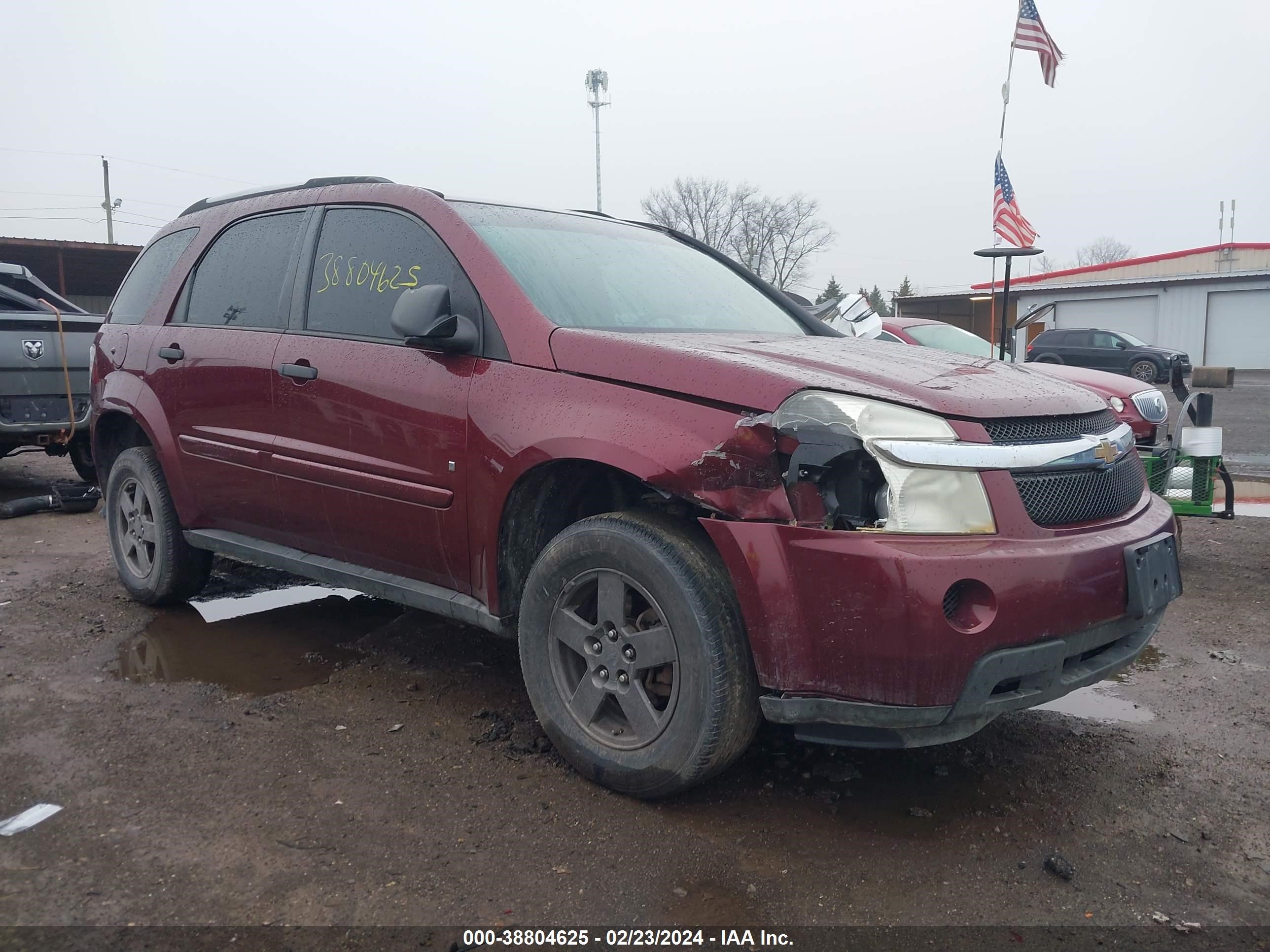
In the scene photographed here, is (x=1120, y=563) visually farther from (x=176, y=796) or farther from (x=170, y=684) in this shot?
(x=170, y=684)

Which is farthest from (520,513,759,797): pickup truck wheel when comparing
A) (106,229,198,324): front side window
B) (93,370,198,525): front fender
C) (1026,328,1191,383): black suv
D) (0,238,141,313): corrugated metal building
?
(1026,328,1191,383): black suv

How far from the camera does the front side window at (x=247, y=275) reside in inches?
155

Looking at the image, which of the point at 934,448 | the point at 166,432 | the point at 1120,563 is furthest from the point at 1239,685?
the point at 166,432

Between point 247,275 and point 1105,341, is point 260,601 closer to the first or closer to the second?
point 247,275

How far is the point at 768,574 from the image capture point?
2486 mm

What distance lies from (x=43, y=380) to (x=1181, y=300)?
38.9m

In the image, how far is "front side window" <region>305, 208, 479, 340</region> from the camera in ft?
11.1

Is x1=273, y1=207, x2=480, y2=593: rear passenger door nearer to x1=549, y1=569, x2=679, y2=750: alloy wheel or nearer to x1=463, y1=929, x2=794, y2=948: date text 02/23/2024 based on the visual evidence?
x1=549, y1=569, x2=679, y2=750: alloy wheel

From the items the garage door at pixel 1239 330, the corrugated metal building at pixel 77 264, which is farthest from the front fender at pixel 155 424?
the garage door at pixel 1239 330

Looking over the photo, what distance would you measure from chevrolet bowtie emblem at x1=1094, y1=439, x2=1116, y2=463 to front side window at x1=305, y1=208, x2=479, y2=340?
1953mm

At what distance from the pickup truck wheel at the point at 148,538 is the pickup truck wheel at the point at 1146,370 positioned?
2625 cm

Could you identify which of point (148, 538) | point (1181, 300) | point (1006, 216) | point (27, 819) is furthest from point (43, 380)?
point (1181, 300)

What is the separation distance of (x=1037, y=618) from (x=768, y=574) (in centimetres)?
68

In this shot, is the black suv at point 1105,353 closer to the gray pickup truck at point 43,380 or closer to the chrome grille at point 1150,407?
the chrome grille at point 1150,407
